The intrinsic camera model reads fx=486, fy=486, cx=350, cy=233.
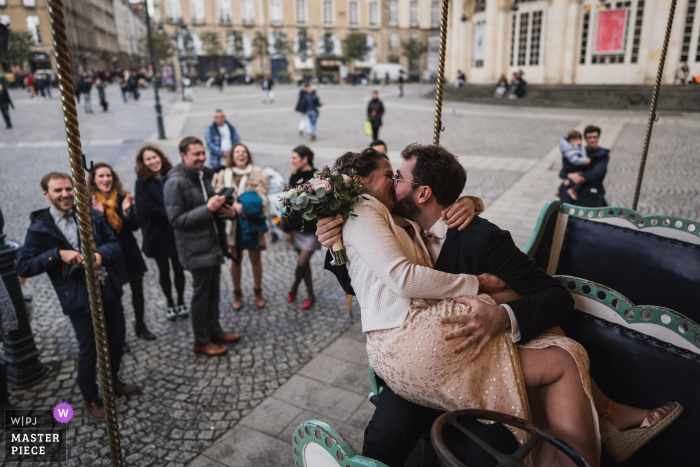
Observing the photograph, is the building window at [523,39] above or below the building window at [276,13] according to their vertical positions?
below

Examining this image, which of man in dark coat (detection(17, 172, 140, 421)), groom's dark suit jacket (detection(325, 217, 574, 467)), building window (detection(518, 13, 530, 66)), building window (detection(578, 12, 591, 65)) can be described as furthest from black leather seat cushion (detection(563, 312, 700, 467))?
building window (detection(518, 13, 530, 66))

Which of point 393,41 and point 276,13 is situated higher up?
point 276,13

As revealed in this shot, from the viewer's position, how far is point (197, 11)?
209ft

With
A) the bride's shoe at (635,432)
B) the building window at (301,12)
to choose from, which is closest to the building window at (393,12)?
the building window at (301,12)

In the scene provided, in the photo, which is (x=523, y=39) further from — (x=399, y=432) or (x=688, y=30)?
(x=399, y=432)

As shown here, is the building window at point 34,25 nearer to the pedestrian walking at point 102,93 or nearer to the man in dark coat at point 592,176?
the pedestrian walking at point 102,93

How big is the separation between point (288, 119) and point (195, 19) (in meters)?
51.7

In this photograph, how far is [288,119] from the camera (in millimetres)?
21297

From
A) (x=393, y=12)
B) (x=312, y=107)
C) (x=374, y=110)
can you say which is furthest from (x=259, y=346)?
(x=393, y=12)

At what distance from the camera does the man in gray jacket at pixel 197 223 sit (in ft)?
13.7

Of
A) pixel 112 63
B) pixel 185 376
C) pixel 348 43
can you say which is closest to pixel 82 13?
pixel 112 63

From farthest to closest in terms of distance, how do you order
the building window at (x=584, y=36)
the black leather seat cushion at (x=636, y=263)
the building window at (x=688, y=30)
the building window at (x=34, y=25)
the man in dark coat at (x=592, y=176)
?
1. the building window at (x=34, y=25)
2. the building window at (x=584, y=36)
3. the building window at (x=688, y=30)
4. the man in dark coat at (x=592, y=176)
5. the black leather seat cushion at (x=636, y=263)

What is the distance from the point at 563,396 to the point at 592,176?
196 inches

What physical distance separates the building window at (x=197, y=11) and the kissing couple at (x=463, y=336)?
70.7 metres
